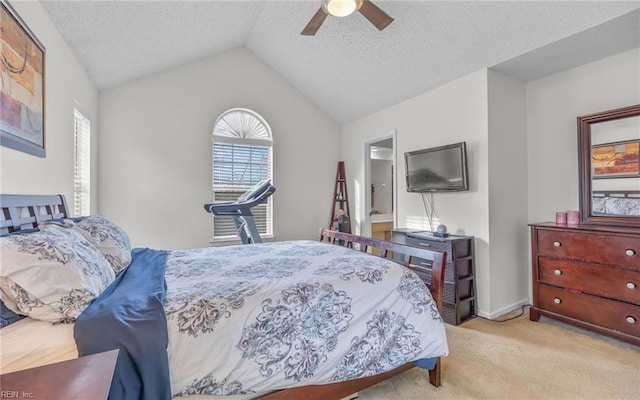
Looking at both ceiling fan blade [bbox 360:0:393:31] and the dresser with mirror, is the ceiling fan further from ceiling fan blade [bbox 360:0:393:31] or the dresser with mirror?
the dresser with mirror

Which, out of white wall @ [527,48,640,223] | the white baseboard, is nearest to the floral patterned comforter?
the white baseboard

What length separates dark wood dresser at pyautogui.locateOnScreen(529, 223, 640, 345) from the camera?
2285mm

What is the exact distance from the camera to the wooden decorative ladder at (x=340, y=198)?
502 cm

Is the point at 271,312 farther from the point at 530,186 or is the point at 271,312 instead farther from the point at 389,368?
the point at 530,186

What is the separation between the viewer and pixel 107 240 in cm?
191

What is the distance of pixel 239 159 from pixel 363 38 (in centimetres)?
237

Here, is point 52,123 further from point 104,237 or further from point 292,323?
point 292,323

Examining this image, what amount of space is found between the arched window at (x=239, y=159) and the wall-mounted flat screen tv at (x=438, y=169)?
2.13 m

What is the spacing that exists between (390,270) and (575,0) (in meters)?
2.44

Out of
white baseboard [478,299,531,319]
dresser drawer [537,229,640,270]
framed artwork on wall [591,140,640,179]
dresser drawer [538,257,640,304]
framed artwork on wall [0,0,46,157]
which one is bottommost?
white baseboard [478,299,531,319]

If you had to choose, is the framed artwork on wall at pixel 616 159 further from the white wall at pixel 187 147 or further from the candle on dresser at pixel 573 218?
the white wall at pixel 187 147

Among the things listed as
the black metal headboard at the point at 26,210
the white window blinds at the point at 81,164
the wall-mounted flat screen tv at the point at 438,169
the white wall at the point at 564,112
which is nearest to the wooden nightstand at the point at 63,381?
the black metal headboard at the point at 26,210

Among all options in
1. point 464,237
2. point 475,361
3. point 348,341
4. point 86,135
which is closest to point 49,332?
point 348,341

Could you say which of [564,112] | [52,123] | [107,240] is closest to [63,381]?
[107,240]
